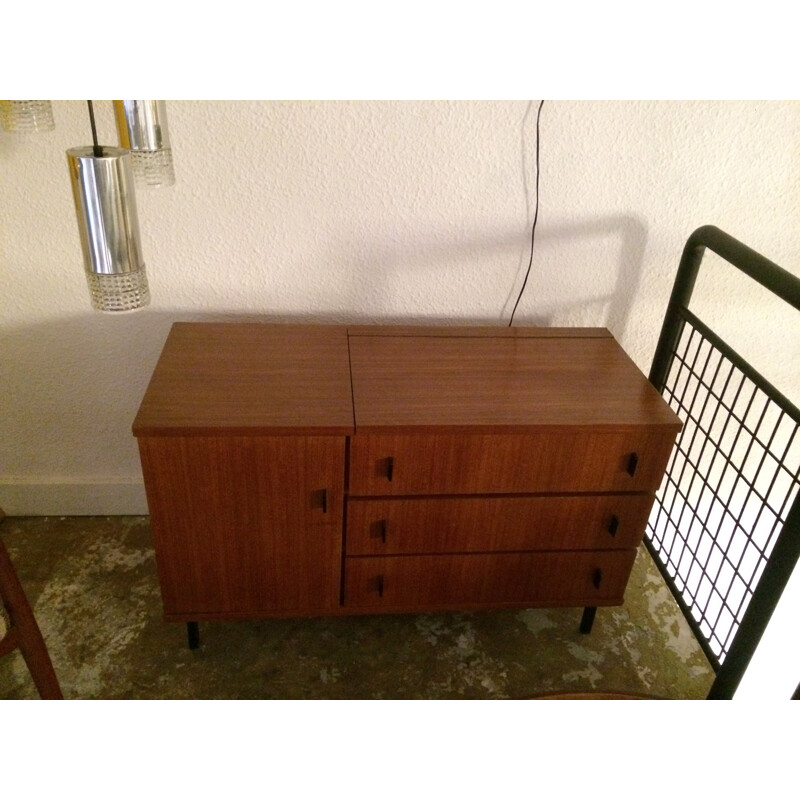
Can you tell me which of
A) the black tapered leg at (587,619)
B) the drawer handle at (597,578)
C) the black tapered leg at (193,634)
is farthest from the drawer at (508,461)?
the black tapered leg at (193,634)

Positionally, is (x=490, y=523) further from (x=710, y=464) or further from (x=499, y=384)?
(x=710, y=464)

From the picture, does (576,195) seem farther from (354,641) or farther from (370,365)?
(354,641)

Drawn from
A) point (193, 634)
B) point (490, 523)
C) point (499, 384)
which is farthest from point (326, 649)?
point (499, 384)

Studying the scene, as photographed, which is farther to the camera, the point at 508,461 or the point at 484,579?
the point at 484,579

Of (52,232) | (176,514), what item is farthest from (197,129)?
(176,514)

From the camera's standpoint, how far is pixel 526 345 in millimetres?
1557

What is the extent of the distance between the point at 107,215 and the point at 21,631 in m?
0.65

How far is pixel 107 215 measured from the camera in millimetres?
628

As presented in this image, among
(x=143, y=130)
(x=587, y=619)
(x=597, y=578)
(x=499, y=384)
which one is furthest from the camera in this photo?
(x=587, y=619)

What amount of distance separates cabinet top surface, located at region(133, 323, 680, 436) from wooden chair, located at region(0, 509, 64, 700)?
33 centimetres

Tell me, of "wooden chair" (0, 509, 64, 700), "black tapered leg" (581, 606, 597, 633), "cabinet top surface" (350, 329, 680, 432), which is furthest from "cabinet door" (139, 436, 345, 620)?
"black tapered leg" (581, 606, 597, 633)

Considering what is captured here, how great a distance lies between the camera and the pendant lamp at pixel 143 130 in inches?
29.9

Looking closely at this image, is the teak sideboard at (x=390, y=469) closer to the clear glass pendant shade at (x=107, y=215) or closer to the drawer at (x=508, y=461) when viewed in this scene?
the drawer at (x=508, y=461)
